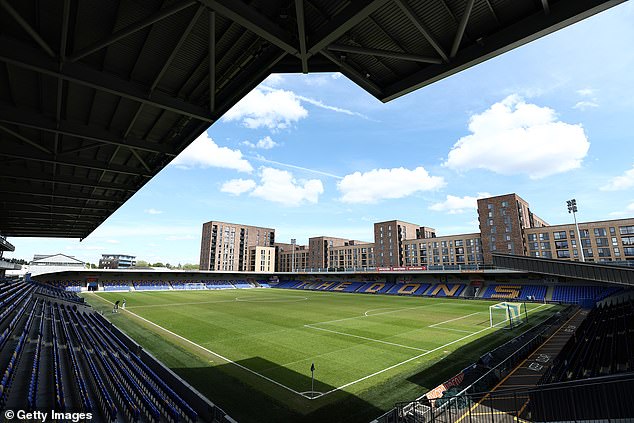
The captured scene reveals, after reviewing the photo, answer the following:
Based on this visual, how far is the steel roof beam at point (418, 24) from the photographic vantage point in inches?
235

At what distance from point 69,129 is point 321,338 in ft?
66.7

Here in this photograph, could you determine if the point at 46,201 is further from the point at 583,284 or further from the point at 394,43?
the point at 583,284

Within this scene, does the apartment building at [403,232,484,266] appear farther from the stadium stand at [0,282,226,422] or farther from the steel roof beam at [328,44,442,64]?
the steel roof beam at [328,44,442,64]

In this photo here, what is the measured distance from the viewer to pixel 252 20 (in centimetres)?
598

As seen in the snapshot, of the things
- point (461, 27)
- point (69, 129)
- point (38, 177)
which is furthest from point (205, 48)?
point (38, 177)

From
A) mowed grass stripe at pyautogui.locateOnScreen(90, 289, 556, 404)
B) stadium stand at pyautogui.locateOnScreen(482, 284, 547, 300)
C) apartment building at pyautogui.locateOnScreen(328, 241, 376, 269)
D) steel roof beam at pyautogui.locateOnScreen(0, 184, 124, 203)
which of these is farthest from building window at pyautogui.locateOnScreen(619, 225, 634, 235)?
steel roof beam at pyautogui.locateOnScreen(0, 184, 124, 203)

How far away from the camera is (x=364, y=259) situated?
11850cm

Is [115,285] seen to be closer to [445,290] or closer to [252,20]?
Result: [445,290]

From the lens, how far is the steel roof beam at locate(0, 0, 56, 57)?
5855mm

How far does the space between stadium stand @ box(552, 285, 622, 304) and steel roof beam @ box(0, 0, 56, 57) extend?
196 ft

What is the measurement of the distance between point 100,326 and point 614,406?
27429 millimetres

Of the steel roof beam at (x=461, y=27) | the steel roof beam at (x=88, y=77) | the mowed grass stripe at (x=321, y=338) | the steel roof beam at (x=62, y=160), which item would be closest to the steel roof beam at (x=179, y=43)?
the steel roof beam at (x=88, y=77)

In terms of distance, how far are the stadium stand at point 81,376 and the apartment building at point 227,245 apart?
95739mm

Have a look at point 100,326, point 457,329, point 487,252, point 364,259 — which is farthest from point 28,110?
point 364,259
